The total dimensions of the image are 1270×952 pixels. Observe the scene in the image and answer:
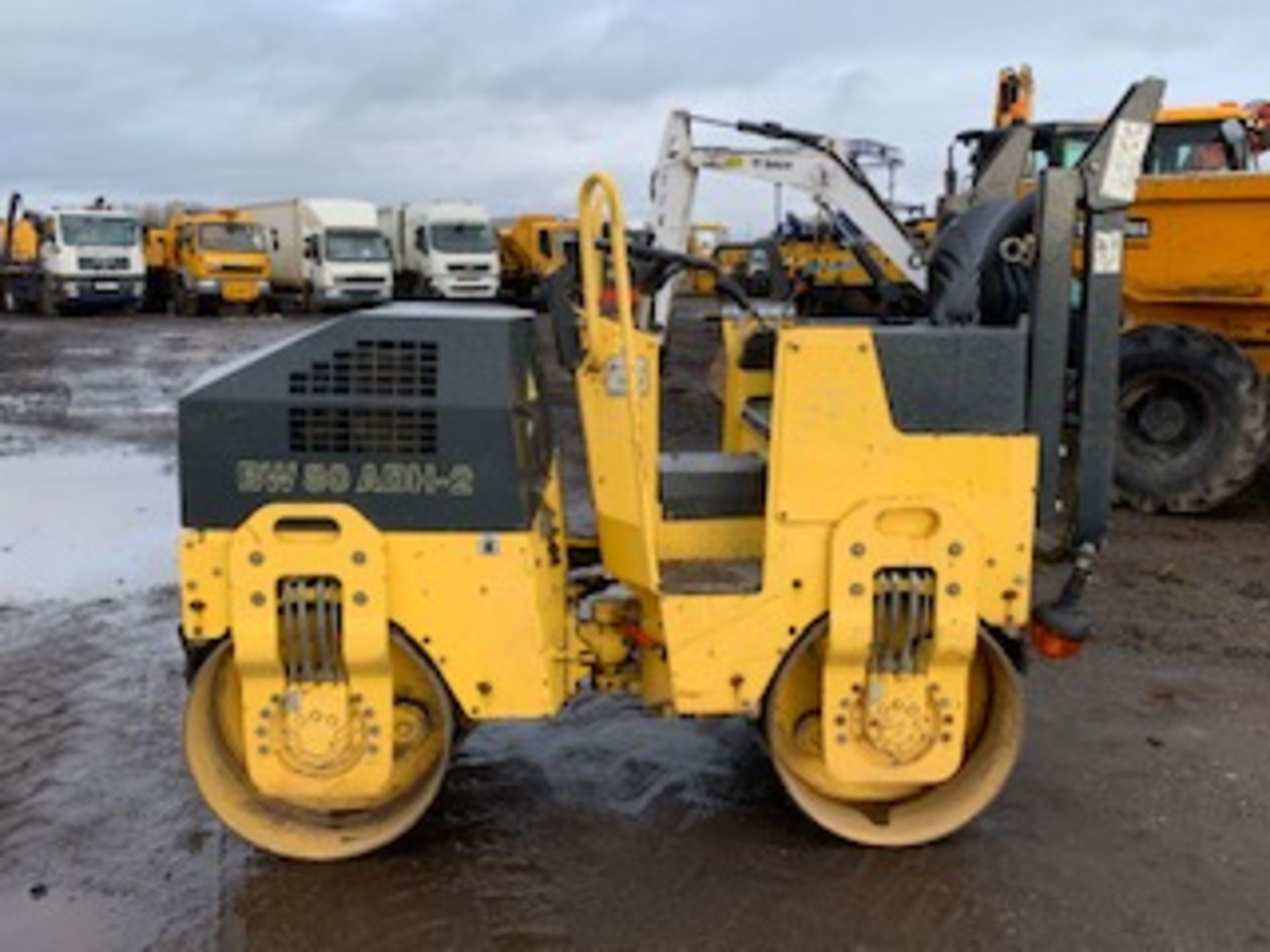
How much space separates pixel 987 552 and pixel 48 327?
85.4ft

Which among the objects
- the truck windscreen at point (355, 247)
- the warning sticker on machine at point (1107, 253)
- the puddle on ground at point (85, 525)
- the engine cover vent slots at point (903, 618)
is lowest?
the puddle on ground at point (85, 525)

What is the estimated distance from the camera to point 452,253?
31.6 meters

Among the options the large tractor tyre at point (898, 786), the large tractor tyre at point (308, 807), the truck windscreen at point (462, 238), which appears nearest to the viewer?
the large tractor tyre at point (308, 807)

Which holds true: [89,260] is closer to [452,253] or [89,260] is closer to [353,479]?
[452,253]

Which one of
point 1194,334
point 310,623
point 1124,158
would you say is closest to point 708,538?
point 310,623

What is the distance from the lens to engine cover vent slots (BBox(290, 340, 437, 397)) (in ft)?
11.6

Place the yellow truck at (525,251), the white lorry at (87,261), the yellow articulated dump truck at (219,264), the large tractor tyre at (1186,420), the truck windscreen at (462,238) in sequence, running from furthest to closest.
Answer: the yellow truck at (525,251)
the truck windscreen at (462,238)
the yellow articulated dump truck at (219,264)
the white lorry at (87,261)
the large tractor tyre at (1186,420)

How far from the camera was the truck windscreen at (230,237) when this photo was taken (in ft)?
98.9

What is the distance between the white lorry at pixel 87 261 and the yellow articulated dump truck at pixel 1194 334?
2477cm

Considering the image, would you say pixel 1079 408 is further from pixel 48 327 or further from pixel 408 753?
pixel 48 327

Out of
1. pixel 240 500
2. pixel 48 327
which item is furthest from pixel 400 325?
pixel 48 327

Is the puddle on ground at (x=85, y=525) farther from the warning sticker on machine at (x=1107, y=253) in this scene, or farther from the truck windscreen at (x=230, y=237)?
the truck windscreen at (x=230, y=237)

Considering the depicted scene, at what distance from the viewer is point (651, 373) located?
3.72 metres

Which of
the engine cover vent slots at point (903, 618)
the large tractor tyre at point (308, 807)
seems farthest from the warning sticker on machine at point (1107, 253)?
the large tractor tyre at point (308, 807)
